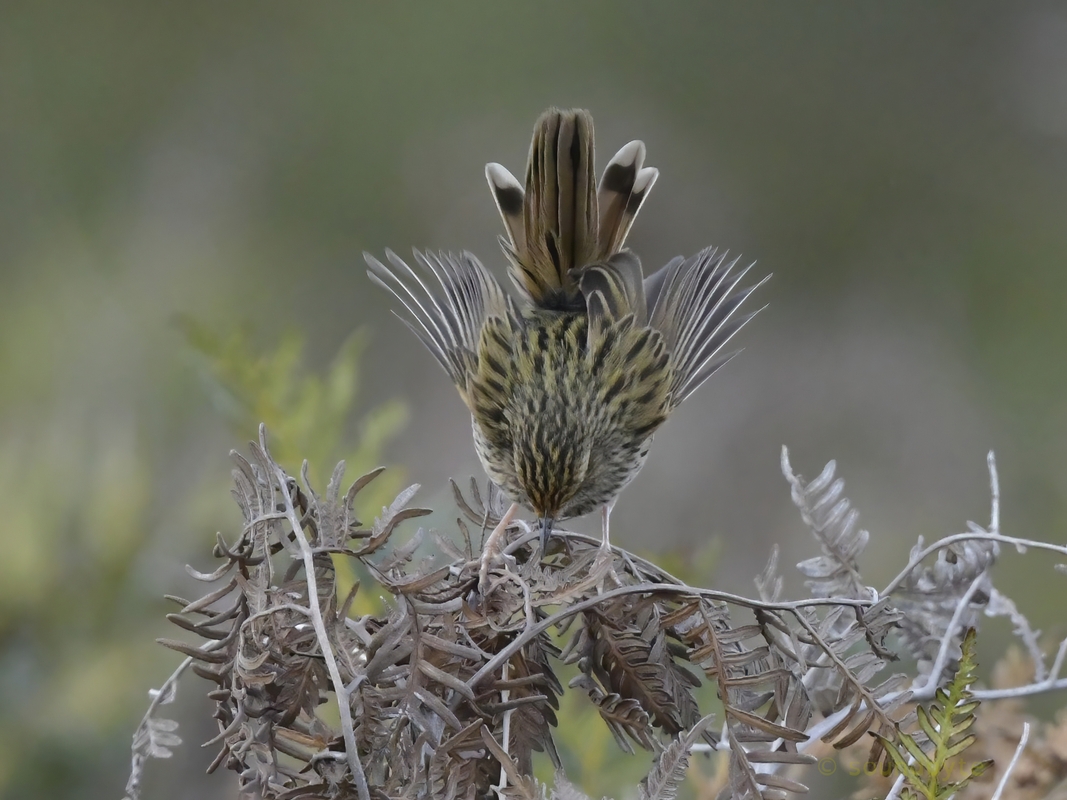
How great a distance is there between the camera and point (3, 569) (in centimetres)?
202

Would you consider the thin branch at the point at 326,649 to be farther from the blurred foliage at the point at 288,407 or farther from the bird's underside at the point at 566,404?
the blurred foliage at the point at 288,407

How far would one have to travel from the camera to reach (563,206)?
184cm

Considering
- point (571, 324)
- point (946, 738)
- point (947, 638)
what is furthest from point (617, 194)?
point (946, 738)

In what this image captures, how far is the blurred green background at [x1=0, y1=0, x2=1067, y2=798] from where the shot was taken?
3.98 metres

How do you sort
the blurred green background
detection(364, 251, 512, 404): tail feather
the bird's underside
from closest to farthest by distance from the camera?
the bird's underside, detection(364, 251, 512, 404): tail feather, the blurred green background

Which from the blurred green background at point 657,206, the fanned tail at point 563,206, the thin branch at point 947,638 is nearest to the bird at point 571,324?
the fanned tail at point 563,206

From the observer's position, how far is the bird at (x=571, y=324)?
1694 mm

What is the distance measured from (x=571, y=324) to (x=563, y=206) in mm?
206

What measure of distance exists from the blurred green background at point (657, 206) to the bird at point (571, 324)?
65.5 inches

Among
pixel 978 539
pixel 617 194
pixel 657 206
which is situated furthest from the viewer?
pixel 657 206

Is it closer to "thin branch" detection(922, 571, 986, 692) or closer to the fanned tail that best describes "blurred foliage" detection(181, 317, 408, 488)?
the fanned tail

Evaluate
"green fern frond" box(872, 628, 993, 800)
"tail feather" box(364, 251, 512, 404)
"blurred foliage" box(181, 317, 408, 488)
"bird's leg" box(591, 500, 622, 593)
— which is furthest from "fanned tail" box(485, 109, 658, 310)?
"green fern frond" box(872, 628, 993, 800)

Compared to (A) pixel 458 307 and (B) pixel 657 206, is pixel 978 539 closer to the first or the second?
(A) pixel 458 307

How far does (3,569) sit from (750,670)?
165cm
